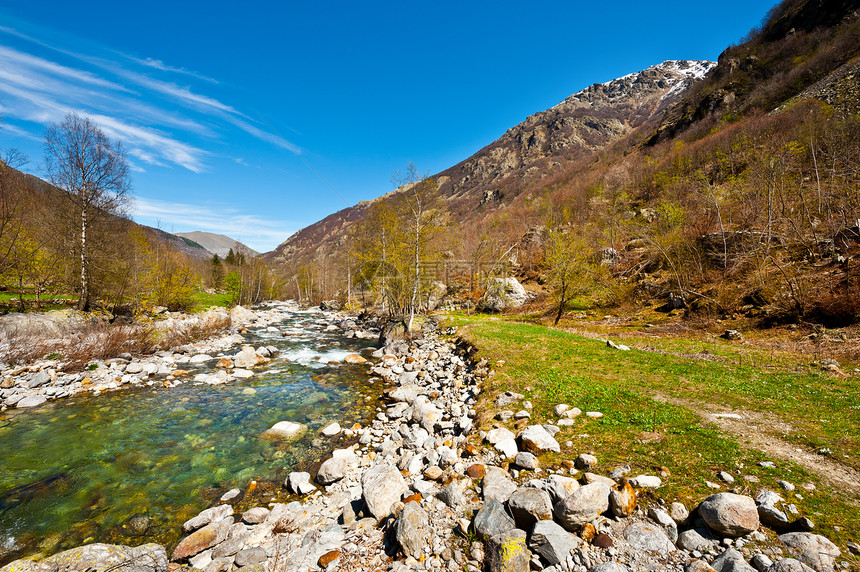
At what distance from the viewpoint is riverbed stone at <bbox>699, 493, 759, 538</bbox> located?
3615 mm

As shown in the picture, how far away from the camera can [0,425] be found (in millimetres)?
9727

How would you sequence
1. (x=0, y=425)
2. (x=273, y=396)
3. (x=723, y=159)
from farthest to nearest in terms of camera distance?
(x=723, y=159) < (x=273, y=396) < (x=0, y=425)

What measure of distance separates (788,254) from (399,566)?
94.7 feet

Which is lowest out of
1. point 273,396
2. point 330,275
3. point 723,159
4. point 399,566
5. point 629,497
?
point 273,396

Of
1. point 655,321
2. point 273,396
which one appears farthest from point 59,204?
point 655,321

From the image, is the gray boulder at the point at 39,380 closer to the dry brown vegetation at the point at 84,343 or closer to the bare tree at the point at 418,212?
the dry brown vegetation at the point at 84,343

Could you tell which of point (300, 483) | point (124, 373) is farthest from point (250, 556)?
point (124, 373)

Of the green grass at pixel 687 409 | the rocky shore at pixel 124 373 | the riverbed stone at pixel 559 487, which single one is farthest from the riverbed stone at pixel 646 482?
the rocky shore at pixel 124 373

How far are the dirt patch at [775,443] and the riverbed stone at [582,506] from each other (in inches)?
115

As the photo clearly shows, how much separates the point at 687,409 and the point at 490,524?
20.0 feet

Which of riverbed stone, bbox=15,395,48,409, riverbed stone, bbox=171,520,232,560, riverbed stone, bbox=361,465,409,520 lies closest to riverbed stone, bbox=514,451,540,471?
riverbed stone, bbox=361,465,409,520

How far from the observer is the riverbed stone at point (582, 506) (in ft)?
13.8

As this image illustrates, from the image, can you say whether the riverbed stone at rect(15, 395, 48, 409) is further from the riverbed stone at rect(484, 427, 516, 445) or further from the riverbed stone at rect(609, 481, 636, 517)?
the riverbed stone at rect(609, 481, 636, 517)

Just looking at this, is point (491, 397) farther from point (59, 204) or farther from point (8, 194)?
point (59, 204)
